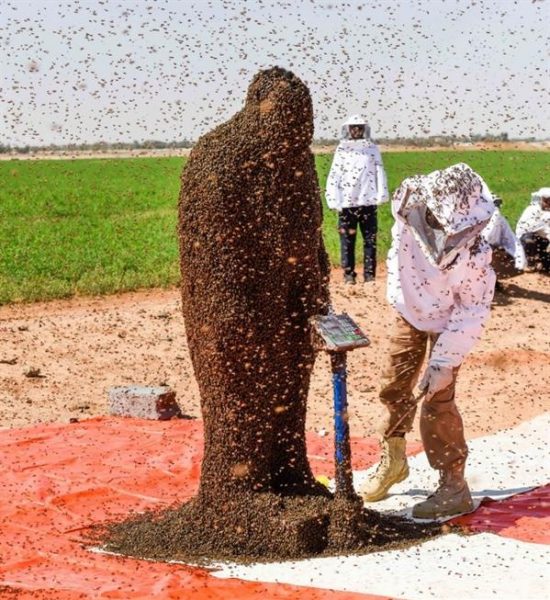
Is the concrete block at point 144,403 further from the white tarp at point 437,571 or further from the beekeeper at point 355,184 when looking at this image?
the beekeeper at point 355,184

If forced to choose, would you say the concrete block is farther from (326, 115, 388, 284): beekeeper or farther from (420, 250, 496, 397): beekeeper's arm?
(326, 115, 388, 284): beekeeper

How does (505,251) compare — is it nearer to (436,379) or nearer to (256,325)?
(436,379)

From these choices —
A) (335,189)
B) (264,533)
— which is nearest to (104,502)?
(264,533)

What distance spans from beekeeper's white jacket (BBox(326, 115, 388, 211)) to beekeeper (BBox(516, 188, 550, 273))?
91.9 inches

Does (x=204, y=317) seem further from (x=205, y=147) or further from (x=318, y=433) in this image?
(x=318, y=433)

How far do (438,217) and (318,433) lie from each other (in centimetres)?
316

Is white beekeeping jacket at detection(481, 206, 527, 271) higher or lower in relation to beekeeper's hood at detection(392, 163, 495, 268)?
lower

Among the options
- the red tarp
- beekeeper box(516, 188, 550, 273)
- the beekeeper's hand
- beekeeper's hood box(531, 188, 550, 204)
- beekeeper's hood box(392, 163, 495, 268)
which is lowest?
the red tarp

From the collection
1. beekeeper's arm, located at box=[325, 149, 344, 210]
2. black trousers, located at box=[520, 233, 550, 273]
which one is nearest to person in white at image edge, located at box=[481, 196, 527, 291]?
black trousers, located at box=[520, 233, 550, 273]

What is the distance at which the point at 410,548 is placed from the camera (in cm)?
593

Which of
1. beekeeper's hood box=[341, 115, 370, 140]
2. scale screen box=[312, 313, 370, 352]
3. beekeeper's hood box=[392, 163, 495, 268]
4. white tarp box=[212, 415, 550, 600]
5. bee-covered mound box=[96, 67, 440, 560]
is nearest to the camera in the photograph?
white tarp box=[212, 415, 550, 600]

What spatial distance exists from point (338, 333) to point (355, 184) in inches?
337

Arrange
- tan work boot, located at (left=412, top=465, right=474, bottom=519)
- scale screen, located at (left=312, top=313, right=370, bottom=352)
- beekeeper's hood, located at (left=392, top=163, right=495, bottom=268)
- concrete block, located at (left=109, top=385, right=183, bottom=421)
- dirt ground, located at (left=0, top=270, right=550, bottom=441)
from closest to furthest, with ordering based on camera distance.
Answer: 1. scale screen, located at (left=312, top=313, right=370, bottom=352)
2. beekeeper's hood, located at (left=392, top=163, right=495, bottom=268)
3. tan work boot, located at (left=412, top=465, right=474, bottom=519)
4. concrete block, located at (left=109, top=385, right=183, bottom=421)
5. dirt ground, located at (left=0, top=270, right=550, bottom=441)

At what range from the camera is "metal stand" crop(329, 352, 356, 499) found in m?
5.84
